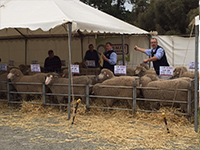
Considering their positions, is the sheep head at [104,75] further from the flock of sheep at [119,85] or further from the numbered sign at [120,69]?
the numbered sign at [120,69]

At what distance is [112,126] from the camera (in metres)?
5.39

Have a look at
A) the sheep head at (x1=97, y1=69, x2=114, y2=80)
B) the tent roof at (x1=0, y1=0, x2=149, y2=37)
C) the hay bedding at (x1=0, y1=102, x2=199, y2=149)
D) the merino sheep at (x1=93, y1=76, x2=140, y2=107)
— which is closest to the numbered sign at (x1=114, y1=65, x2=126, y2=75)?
the sheep head at (x1=97, y1=69, x2=114, y2=80)

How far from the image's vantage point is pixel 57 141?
4609 millimetres

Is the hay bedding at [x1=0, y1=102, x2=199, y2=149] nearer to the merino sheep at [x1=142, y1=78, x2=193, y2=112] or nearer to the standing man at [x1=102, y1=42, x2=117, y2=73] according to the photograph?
the merino sheep at [x1=142, y1=78, x2=193, y2=112]

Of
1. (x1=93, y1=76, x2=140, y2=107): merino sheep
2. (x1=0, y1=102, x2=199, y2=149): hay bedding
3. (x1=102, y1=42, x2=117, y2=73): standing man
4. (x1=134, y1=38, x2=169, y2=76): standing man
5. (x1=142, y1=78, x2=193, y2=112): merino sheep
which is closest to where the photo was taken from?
(x1=0, y1=102, x2=199, y2=149): hay bedding

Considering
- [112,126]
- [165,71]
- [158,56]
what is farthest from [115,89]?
[158,56]

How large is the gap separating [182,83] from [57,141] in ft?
8.68

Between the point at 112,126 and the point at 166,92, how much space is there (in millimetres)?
1280

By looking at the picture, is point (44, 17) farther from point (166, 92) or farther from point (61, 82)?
point (166, 92)

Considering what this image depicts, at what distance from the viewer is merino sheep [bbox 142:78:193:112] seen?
220 inches

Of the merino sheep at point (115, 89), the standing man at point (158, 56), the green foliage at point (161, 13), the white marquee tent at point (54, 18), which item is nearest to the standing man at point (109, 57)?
the white marquee tent at point (54, 18)

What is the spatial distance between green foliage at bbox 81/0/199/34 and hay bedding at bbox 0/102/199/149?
52.3ft

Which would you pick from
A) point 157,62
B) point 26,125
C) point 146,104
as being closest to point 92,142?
point 26,125

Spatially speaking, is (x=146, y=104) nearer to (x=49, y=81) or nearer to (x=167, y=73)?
(x=167, y=73)
